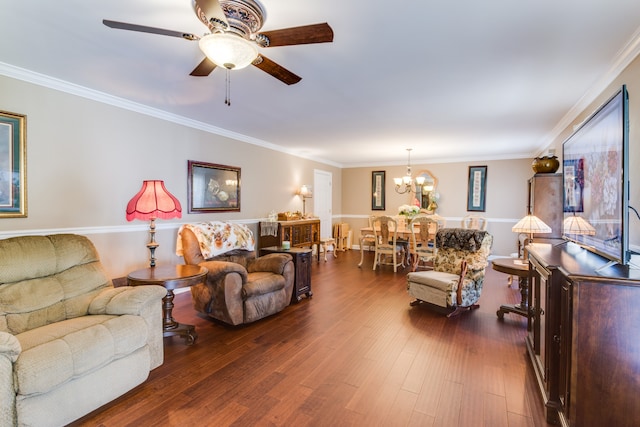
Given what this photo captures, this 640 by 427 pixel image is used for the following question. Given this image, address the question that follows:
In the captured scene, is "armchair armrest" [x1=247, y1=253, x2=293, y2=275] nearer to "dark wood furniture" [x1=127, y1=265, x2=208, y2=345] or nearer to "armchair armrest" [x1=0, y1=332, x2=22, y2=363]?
"dark wood furniture" [x1=127, y1=265, x2=208, y2=345]

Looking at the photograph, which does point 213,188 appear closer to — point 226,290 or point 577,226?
point 226,290

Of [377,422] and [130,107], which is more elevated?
[130,107]

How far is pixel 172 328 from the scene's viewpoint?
291 centimetres

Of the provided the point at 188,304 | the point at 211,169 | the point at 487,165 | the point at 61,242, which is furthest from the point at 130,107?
the point at 487,165

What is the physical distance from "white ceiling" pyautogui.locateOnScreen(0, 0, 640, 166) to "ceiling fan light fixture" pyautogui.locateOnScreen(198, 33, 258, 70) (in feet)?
1.19

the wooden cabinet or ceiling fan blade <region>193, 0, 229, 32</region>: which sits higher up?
ceiling fan blade <region>193, 0, 229, 32</region>

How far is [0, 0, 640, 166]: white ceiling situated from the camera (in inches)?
75.7

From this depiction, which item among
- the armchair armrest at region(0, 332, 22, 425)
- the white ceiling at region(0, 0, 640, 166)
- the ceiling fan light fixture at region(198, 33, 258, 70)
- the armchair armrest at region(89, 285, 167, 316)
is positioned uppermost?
the white ceiling at region(0, 0, 640, 166)

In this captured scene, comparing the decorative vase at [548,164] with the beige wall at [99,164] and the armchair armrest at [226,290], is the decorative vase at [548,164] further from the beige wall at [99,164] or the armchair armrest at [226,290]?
the beige wall at [99,164]

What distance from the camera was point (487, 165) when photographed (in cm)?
730

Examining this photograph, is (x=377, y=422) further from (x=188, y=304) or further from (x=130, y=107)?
(x=130, y=107)

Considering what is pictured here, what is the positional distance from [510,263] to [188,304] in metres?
3.89

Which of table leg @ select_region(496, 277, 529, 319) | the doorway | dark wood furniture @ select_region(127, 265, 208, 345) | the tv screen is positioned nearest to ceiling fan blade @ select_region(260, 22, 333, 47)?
the tv screen

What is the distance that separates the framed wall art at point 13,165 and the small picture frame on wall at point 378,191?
716cm
